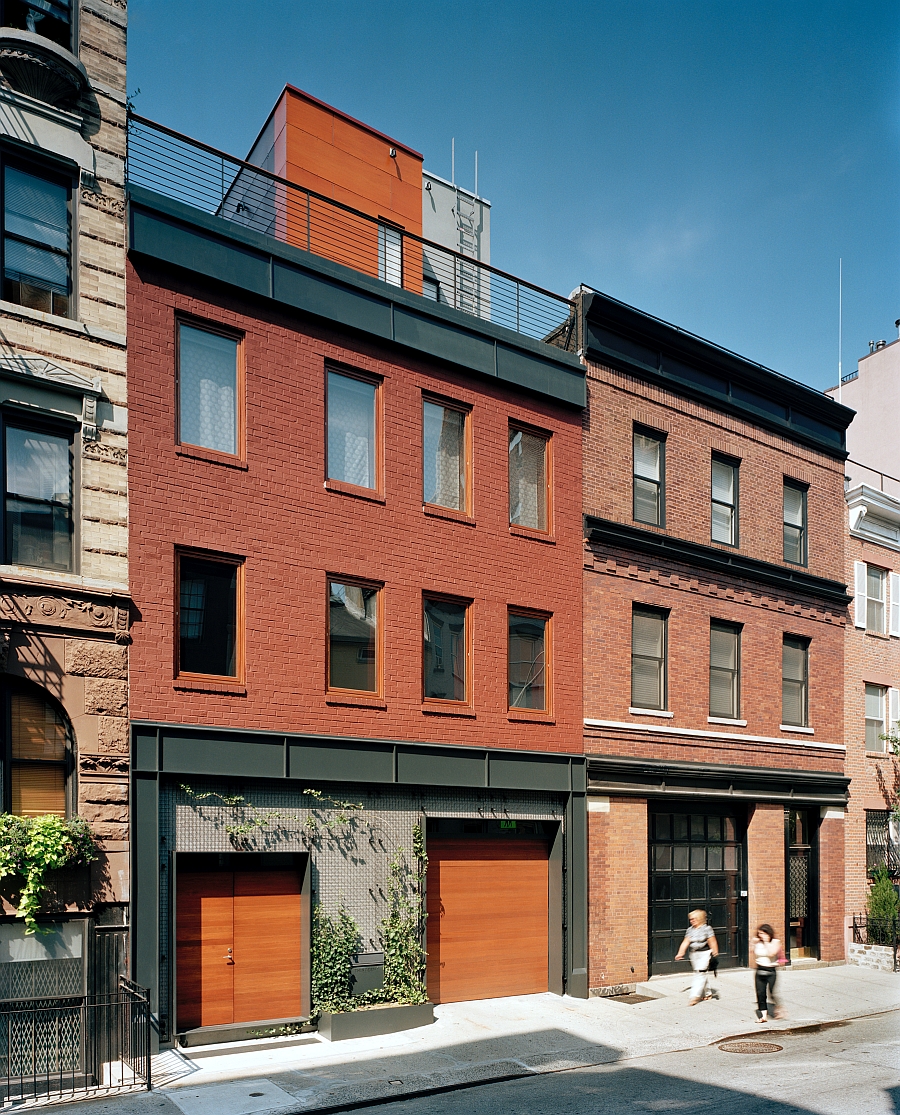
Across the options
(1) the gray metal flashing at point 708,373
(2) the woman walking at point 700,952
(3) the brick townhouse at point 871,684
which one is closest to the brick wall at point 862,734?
(3) the brick townhouse at point 871,684

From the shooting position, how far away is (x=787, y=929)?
936 inches

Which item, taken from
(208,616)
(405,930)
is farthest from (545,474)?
(405,930)

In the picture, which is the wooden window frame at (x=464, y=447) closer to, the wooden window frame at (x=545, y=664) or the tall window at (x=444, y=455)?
the tall window at (x=444, y=455)

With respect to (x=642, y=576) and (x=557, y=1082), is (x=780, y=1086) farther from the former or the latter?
(x=642, y=576)

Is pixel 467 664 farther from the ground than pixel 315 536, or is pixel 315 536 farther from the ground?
pixel 315 536

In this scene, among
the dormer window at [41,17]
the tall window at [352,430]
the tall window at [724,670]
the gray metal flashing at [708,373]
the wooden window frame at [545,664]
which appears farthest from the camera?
the tall window at [724,670]

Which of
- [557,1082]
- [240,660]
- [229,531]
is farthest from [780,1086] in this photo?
[229,531]

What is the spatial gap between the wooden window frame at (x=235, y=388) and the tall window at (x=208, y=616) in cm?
158

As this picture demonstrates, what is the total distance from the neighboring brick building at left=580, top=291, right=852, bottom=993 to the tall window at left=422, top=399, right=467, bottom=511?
295 centimetres

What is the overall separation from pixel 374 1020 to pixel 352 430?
9.27 meters

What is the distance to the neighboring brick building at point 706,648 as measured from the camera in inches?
816

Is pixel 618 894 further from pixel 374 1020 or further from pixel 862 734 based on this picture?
pixel 862 734

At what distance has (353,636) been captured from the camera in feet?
57.2

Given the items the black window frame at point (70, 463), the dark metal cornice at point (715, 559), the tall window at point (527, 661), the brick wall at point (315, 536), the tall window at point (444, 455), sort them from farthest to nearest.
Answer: the dark metal cornice at point (715, 559) < the tall window at point (527, 661) < the tall window at point (444, 455) < the brick wall at point (315, 536) < the black window frame at point (70, 463)
